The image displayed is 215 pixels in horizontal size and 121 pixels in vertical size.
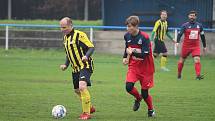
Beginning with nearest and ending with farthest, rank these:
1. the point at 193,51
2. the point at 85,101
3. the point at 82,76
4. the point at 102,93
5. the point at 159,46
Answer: the point at 85,101, the point at 82,76, the point at 102,93, the point at 193,51, the point at 159,46

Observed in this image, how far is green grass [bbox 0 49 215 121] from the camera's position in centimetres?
1308

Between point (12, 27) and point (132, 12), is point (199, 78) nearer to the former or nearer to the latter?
point (132, 12)

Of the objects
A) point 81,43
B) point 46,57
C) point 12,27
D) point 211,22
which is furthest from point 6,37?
point 81,43

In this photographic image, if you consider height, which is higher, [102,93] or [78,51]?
[78,51]

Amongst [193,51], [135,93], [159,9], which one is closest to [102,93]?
[135,93]

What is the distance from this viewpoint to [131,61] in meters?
12.9

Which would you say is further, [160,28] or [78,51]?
[160,28]

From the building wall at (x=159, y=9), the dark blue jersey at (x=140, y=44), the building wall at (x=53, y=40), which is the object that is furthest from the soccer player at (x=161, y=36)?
the dark blue jersey at (x=140, y=44)

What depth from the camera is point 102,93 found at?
16.9 meters

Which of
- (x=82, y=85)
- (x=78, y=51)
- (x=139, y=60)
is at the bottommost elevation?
(x=82, y=85)

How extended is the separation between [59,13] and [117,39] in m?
15.4

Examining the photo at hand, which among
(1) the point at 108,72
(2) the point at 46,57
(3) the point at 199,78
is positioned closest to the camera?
(3) the point at 199,78

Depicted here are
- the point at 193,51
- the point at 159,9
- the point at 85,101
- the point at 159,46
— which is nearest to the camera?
the point at 85,101

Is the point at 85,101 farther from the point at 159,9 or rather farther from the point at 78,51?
the point at 159,9
